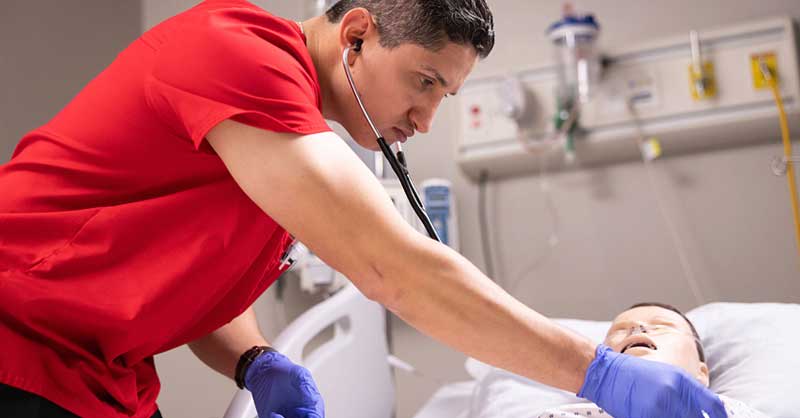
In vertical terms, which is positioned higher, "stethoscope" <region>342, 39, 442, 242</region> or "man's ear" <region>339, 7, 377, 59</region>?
"man's ear" <region>339, 7, 377, 59</region>

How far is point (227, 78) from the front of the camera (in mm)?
908

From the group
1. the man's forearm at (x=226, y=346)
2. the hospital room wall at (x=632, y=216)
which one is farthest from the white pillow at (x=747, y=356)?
the man's forearm at (x=226, y=346)

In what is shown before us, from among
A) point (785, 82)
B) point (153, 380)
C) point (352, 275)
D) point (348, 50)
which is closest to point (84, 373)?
point (153, 380)

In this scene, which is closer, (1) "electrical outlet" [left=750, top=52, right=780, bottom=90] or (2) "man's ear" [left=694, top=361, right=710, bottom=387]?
(2) "man's ear" [left=694, top=361, right=710, bottom=387]

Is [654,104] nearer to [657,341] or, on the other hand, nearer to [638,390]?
[657,341]

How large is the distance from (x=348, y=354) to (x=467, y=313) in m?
0.98

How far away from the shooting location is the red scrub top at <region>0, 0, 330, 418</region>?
98 centimetres

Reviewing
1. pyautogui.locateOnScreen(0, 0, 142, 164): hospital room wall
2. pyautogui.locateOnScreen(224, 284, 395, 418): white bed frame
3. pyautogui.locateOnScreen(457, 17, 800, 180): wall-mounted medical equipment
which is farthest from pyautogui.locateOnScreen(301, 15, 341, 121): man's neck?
pyautogui.locateOnScreen(0, 0, 142, 164): hospital room wall

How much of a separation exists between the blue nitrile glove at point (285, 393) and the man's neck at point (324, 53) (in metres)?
0.48

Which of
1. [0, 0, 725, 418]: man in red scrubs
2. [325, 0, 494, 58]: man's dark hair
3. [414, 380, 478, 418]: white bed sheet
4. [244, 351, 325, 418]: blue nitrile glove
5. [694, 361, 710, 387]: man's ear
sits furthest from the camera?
[414, 380, 478, 418]: white bed sheet

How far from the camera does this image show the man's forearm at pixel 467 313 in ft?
2.95

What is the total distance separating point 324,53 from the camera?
1.17 m

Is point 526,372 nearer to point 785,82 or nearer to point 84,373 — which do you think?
point 84,373

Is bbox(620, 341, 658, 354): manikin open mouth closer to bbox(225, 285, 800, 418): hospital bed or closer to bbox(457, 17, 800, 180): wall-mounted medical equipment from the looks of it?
bbox(225, 285, 800, 418): hospital bed
